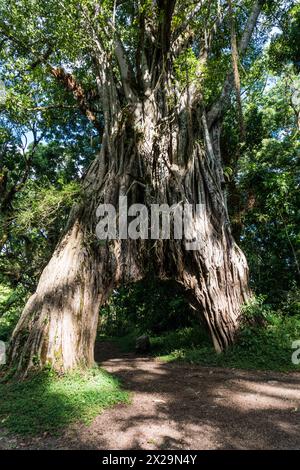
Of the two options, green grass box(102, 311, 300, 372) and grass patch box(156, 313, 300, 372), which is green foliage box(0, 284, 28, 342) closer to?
green grass box(102, 311, 300, 372)

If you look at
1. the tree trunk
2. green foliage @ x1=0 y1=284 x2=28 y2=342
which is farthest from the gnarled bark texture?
green foliage @ x1=0 y1=284 x2=28 y2=342

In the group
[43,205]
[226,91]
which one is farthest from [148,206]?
[226,91]

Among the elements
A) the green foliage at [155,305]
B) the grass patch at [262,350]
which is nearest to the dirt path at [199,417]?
the grass patch at [262,350]

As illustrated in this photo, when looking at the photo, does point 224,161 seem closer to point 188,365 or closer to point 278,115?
point 278,115

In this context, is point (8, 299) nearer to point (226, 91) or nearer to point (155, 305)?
point (155, 305)

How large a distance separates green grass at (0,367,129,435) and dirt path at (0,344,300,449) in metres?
0.15

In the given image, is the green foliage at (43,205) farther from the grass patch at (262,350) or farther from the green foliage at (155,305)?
the grass patch at (262,350)

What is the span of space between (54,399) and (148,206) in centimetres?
346

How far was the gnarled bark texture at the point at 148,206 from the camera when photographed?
15.1ft

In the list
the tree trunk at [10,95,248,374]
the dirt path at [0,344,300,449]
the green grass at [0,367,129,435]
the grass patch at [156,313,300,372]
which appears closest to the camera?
the dirt path at [0,344,300,449]

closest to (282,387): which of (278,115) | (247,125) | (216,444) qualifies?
(216,444)

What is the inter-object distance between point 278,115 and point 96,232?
788 cm

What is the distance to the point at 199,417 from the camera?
10.8 ft

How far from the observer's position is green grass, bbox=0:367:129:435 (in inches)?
121
